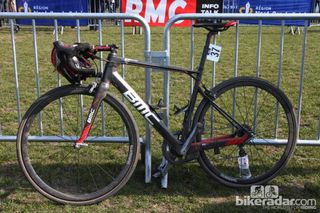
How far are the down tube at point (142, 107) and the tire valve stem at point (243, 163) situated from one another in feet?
1.94

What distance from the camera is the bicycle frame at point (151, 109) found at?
3393 millimetres

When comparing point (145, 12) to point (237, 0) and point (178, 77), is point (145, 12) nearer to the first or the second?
point (178, 77)

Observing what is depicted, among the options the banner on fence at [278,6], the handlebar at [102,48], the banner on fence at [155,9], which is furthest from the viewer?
the banner on fence at [278,6]

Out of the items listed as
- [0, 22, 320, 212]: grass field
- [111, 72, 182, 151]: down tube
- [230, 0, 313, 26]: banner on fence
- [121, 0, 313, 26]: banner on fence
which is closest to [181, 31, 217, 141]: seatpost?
[111, 72, 182, 151]: down tube

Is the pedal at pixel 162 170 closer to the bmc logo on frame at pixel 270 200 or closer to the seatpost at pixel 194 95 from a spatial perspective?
the seatpost at pixel 194 95

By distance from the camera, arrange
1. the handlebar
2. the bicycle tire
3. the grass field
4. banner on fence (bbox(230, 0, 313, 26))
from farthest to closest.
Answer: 1. banner on fence (bbox(230, 0, 313, 26))
2. the grass field
3. the bicycle tire
4. the handlebar

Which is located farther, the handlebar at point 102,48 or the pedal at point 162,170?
the pedal at point 162,170

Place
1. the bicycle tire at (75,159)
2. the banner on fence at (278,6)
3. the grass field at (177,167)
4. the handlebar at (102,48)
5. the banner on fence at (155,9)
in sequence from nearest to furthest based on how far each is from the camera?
1. the handlebar at (102,48)
2. the bicycle tire at (75,159)
3. the grass field at (177,167)
4. the banner on fence at (155,9)
5. the banner on fence at (278,6)

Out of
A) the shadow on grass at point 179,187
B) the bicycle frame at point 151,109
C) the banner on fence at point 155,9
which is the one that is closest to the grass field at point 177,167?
the shadow on grass at point 179,187

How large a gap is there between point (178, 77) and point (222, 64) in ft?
5.83

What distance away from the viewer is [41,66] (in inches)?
362

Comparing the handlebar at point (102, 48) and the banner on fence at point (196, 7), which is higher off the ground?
the banner on fence at point (196, 7)

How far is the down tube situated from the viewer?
346cm

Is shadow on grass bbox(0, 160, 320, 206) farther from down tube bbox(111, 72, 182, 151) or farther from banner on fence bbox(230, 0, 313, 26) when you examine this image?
banner on fence bbox(230, 0, 313, 26)
